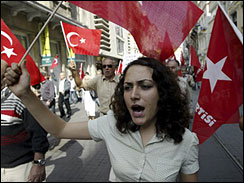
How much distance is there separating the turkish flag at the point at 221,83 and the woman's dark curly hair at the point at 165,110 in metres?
0.94

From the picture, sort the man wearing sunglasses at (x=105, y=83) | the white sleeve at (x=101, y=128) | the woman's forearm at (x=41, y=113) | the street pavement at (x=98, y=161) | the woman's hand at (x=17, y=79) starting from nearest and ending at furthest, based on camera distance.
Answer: the woman's hand at (x=17, y=79), the woman's forearm at (x=41, y=113), the white sleeve at (x=101, y=128), the street pavement at (x=98, y=161), the man wearing sunglasses at (x=105, y=83)

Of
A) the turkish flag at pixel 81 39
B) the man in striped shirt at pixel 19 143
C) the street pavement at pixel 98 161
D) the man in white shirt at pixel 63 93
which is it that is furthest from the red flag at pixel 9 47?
the man in white shirt at pixel 63 93

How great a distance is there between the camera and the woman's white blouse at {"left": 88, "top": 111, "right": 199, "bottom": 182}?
141 centimetres

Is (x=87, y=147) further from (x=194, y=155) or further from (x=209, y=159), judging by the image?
(x=194, y=155)

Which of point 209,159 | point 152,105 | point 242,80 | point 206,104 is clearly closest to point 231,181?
point 209,159

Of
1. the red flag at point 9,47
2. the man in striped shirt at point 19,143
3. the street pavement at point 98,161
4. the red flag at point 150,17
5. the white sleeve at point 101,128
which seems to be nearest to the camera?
the white sleeve at point 101,128

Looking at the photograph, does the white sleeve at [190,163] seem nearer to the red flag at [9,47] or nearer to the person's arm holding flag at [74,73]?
the red flag at [9,47]

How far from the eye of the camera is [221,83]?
2504 millimetres

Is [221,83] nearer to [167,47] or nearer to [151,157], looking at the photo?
[167,47]

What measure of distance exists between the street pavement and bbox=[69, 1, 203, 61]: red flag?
8.12ft

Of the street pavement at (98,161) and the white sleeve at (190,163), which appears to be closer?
the white sleeve at (190,163)

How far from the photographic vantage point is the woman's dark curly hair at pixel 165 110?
1531 mm

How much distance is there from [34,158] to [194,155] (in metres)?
1.54

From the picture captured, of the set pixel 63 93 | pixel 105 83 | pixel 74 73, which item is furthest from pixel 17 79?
pixel 63 93
